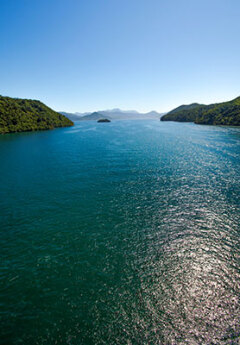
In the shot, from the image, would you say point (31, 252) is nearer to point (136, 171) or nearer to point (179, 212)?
point (179, 212)

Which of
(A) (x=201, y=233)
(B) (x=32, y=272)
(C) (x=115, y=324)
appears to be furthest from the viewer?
(A) (x=201, y=233)

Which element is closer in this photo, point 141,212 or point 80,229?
point 80,229

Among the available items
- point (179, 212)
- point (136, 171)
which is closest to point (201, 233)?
point (179, 212)

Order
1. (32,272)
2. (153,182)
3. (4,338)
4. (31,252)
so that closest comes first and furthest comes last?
1. (4,338)
2. (32,272)
3. (31,252)
4. (153,182)

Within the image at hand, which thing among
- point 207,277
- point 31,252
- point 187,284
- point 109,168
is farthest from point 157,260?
point 109,168

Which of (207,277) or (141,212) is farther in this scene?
(141,212)

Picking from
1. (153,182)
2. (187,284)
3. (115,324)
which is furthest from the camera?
(153,182)

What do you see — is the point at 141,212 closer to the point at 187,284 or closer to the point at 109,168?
the point at 187,284
